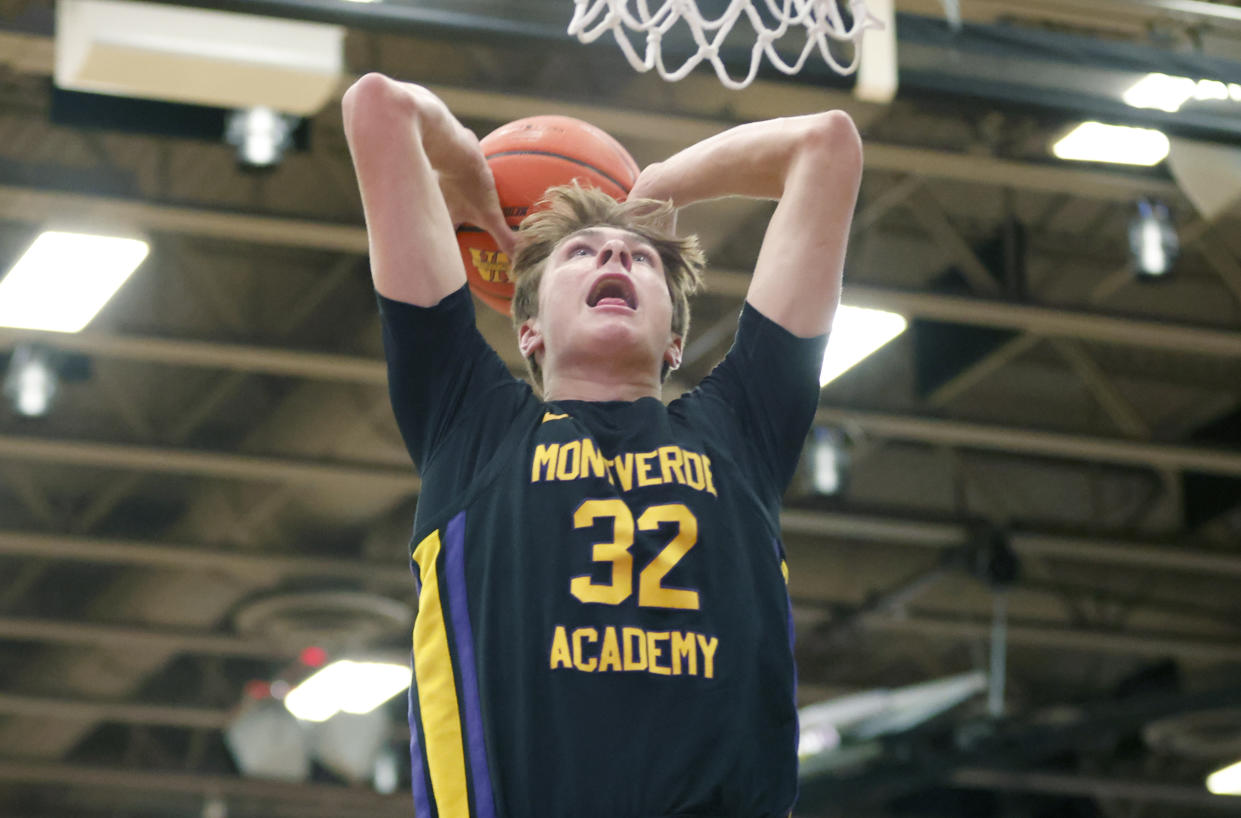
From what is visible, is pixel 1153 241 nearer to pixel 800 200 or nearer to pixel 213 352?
pixel 213 352

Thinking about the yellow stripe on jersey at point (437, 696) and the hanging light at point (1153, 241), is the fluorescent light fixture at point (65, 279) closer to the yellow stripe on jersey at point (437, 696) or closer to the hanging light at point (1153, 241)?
the hanging light at point (1153, 241)

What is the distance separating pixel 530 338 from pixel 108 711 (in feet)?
29.9

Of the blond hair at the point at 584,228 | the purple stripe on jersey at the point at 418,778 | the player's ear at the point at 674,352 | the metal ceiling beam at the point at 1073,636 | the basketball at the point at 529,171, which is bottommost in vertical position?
the purple stripe on jersey at the point at 418,778

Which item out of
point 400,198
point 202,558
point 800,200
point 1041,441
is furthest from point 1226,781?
point 400,198

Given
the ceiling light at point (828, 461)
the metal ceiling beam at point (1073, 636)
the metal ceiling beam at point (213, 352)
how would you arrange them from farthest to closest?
the metal ceiling beam at point (1073, 636) → the ceiling light at point (828, 461) → the metal ceiling beam at point (213, 352)

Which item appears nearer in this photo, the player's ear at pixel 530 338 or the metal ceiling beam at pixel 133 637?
the player's ear at pixel 530 338

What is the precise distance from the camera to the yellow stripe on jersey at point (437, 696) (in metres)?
2.07

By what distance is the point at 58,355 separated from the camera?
735cm

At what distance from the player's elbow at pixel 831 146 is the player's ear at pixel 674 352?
1.01 ft

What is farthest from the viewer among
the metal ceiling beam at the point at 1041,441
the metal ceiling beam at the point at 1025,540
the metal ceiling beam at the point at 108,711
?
the metal ceiling beam at the point at 108,711

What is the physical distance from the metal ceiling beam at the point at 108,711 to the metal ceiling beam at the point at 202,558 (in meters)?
1.55

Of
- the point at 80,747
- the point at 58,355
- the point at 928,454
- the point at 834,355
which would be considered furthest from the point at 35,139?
the point at 80,747

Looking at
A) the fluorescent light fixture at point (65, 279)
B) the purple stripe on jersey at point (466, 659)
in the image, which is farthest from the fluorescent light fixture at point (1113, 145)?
the purple stripe on jersey at point (466, 659)

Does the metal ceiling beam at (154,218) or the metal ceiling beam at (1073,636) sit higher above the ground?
the metal ceiling beam at (154,218)
